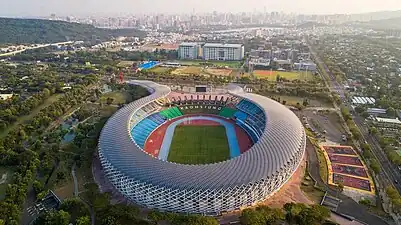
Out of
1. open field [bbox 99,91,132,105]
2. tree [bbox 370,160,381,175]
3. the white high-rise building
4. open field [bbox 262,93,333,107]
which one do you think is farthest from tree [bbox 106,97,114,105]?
the white high-rise building

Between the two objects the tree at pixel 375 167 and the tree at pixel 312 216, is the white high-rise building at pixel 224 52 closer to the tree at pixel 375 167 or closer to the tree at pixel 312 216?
the tree at pixel 375 167

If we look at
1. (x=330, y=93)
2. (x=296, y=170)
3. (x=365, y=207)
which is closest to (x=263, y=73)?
(x=330, y=93)

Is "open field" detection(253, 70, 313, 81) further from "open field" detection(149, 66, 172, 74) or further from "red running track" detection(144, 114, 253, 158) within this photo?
"red running track" detection(144, 114, 253, 158)

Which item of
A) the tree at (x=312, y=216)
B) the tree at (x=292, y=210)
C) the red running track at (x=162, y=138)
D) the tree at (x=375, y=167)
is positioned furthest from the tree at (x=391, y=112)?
the tree at (x=292, y=210)

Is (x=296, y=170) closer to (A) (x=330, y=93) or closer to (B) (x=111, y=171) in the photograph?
(B) (x=111, y=171)

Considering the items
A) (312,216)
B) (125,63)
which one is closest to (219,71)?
(125,63)

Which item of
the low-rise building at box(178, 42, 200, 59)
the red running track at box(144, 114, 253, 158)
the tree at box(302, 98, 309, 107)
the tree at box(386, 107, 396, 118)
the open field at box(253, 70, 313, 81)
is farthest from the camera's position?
the low-rise building at box(178, 42, 200, 59)
